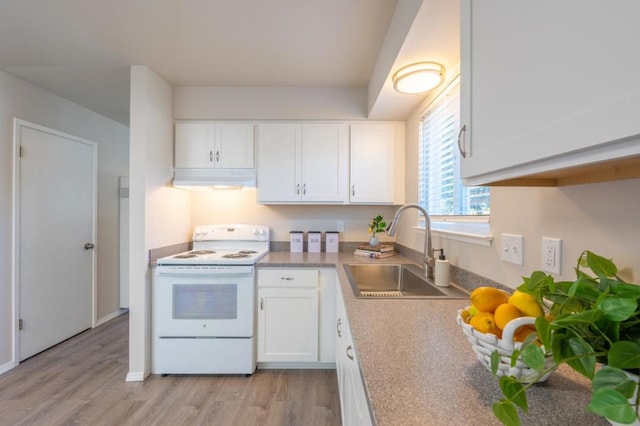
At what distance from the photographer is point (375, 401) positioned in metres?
0.61

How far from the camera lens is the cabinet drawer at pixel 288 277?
7.23ft

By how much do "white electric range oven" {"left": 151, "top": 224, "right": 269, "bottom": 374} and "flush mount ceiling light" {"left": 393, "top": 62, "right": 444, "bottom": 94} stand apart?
5.23ft

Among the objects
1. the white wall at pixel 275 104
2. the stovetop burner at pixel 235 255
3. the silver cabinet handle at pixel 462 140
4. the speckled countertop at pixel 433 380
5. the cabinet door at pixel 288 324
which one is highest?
the white wall at pixel 275 104

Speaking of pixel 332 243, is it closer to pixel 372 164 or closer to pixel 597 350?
pixel 372 164

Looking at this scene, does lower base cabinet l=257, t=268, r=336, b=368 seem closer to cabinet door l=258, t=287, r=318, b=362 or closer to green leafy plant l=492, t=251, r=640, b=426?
cabinet door l=258, t=287, r=318, b=362

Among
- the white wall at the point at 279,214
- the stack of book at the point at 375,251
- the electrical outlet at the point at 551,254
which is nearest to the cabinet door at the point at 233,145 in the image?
the white wall at the point at 279,214

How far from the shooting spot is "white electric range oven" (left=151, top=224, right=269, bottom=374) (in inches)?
85.0

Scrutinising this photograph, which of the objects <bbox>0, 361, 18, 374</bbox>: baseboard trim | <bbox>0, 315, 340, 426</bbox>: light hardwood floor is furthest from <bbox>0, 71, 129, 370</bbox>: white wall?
<bbox>0, 315, 340, 426</bbox>: light hardwood floor

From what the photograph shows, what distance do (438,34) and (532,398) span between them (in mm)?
1421

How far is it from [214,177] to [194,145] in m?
0.35

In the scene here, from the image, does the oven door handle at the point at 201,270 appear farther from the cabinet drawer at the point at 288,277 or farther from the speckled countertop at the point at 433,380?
the speckled countertop at the point at 433,380

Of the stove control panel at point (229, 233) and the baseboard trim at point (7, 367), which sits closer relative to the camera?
the baseboard trim at point (7, 367)

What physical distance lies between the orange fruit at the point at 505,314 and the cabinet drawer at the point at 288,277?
1640mm

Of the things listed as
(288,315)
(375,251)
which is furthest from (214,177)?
(375,251)
